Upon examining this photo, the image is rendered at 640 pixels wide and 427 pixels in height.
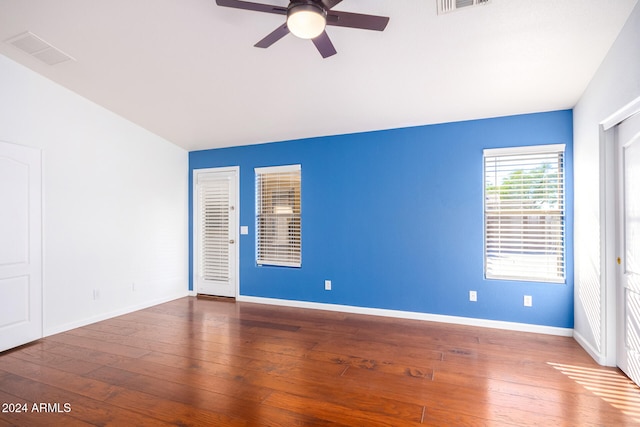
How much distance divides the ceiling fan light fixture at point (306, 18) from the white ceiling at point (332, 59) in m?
0.58

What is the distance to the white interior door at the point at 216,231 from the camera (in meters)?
5.53

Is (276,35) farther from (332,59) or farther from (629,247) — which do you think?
(629,247)

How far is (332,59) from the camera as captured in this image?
3.07 meters

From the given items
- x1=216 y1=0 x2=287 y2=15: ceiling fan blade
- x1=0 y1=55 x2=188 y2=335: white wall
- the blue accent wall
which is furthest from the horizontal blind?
x1=216 y1=0 x2=287 y2=15: ceiling fan blade

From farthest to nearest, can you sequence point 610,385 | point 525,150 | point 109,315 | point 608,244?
point 109,315, point 525,150, point 608,244, point 610,385

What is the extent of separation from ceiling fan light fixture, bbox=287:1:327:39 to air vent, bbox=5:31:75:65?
2.73 m

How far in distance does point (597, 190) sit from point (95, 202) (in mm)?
5655

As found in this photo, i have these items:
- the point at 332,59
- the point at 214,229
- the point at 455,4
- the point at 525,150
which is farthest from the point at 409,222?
the point at 214,229

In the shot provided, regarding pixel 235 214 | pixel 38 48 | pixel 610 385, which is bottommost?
pixel 610 385

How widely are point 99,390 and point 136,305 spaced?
8.12 feet

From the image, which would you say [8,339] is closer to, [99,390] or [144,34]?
[99,390]

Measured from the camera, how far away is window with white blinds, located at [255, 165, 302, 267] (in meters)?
5.07

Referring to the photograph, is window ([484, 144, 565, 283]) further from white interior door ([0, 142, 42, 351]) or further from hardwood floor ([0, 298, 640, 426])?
white interior door ([0, 142, 42, 351])

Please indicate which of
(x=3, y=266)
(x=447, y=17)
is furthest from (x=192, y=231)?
(x=447, y=17)
